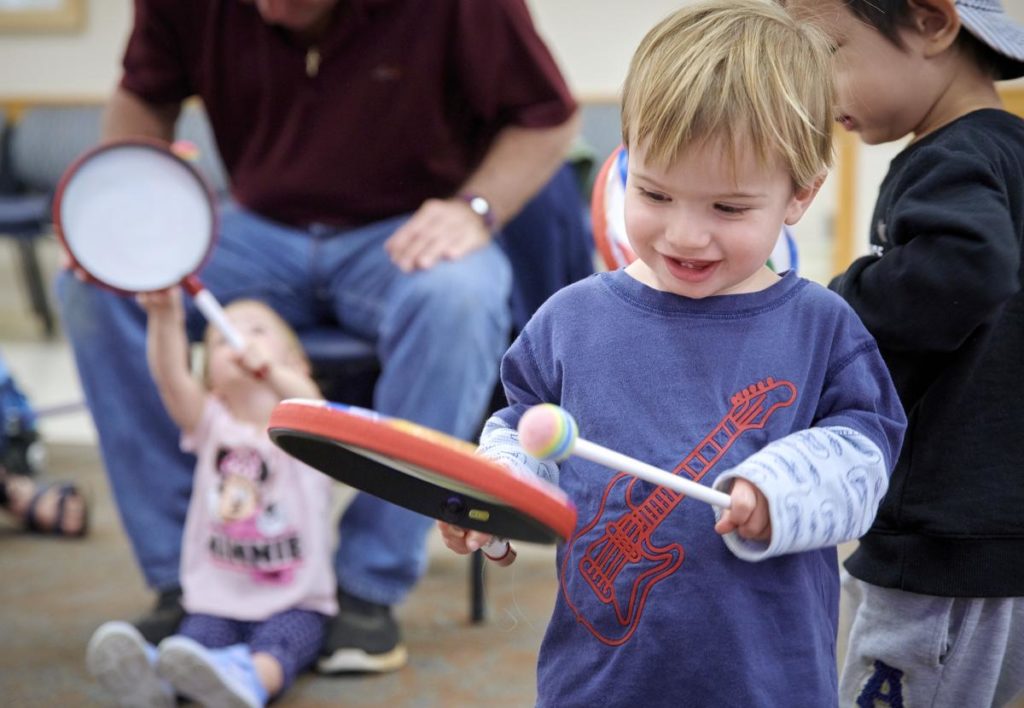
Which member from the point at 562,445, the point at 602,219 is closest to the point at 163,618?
the point at 602,219

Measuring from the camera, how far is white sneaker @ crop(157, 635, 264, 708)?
1518 mm

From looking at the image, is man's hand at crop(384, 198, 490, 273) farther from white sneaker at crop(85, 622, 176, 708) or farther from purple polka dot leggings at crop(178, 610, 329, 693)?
white sneaker at crop(85, 622, 176, 708)

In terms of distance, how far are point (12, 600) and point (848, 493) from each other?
5.41 feet

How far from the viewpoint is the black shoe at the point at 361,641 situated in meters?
1.76

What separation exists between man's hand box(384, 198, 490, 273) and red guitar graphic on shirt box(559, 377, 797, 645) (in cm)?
99

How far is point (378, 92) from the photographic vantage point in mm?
1987

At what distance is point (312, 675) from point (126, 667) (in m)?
0.30

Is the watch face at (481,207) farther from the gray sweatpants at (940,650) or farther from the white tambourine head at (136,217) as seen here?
the gray sweatpants at (940,650)

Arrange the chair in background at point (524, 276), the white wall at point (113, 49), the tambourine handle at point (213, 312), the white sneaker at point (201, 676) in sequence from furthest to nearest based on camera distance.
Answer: the white wall at point (113, 49), the chair in background at point (524, 276), the tambourine handle at point (213, 312), the white sneaker at point (201, 676)

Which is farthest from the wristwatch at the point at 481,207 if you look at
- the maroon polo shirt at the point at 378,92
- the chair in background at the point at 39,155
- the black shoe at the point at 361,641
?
the chair in background at the point at 39,155

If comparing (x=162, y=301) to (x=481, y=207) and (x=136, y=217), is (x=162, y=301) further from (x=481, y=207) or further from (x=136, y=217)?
(x=481, y=207)

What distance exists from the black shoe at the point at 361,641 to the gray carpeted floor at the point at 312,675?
0.02 m

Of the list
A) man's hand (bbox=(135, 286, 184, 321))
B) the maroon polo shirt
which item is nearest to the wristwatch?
the maroon polo shirt

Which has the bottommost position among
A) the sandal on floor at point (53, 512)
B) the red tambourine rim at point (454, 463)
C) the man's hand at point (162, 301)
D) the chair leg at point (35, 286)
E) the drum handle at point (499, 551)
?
the chair leg at point (35, 286)
